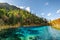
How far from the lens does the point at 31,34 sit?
6031mm

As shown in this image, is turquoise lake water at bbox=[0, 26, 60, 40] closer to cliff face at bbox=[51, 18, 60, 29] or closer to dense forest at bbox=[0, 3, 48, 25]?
cliff face at bbox=[51, 18, 60, 29]

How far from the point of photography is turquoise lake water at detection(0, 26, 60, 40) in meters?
5.36

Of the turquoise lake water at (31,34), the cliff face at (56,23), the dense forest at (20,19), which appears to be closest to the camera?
the turquoise lake water at (31,34)

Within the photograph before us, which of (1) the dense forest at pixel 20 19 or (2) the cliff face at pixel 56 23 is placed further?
(1) the dense forest at pixel 20 19

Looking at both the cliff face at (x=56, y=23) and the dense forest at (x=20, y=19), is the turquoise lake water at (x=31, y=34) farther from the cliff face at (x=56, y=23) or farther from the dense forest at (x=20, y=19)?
the dense forest at (x=20, y=19)

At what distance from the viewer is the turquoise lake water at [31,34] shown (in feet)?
17.6

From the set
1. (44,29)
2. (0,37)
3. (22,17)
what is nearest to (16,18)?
(22,17)

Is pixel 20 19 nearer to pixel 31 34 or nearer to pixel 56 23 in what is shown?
pixel 31 34

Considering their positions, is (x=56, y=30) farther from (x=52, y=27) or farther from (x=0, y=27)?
(x=0, y=27)

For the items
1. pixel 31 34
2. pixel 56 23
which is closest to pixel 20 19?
pixel 31 34

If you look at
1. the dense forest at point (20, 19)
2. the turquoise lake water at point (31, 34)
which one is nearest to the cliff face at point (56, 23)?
the turquoise lake water at point (31, 34)

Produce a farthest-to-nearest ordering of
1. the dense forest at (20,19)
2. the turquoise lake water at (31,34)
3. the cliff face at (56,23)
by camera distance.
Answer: the dense forest at (20,19) → the cliff face at (56,23) → the turquoise lake water at (31,34)

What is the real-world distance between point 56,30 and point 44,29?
92 cm

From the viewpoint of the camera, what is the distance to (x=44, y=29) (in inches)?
275
